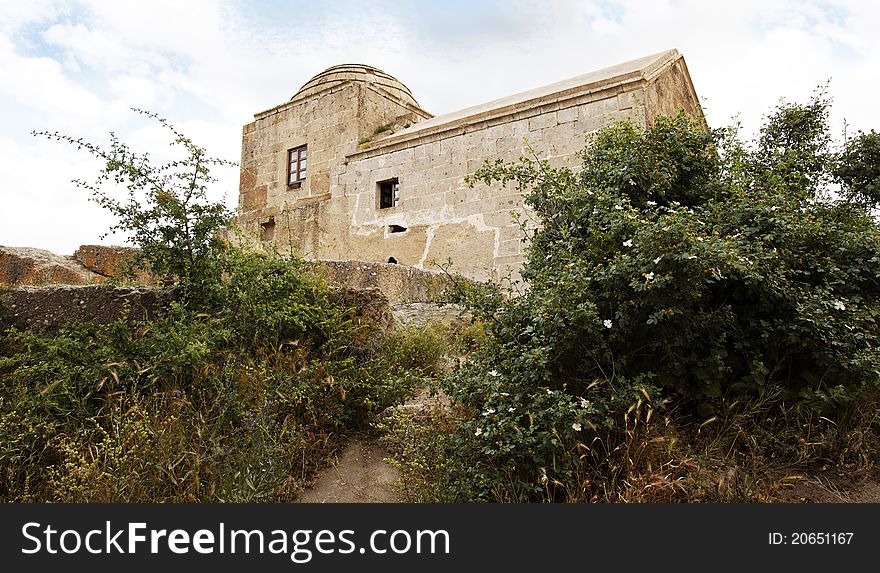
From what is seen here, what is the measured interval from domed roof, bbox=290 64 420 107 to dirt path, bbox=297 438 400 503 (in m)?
12.9

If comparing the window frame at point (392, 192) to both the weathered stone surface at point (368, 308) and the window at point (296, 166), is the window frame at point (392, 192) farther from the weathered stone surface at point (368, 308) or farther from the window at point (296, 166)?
the weathered stone surface at point (368, 308)

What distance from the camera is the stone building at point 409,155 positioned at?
1152 cm

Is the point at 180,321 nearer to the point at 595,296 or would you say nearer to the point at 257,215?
the point at 595,296

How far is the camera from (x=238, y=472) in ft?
14.0

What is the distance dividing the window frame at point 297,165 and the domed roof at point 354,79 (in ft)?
4.85

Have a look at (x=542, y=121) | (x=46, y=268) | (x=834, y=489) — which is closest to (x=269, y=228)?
(x=542, y=121)

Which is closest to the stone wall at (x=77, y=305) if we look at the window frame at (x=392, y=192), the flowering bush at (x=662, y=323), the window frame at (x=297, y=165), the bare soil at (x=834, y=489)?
the flowering bush at (x=662, y=323)

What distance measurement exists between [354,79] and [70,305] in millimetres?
12081

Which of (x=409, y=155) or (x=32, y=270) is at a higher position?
(x=409, y=155)

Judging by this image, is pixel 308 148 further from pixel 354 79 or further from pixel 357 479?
pixel 357 479

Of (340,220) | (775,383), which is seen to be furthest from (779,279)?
(340,220)

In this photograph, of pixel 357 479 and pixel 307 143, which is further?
pixel 307 143

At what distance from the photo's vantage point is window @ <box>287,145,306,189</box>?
15.8 meters

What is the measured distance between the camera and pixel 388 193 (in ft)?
46.0
